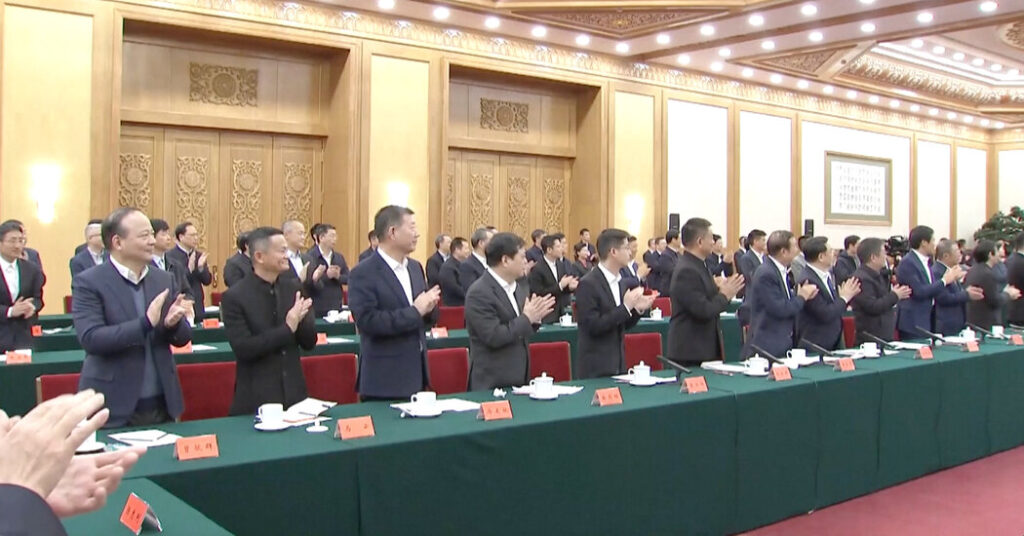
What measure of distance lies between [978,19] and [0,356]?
1104cm

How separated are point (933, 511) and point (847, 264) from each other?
247 inches

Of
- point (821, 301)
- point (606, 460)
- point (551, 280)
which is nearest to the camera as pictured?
point (606, 460)

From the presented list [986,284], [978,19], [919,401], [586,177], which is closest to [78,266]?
[919,401]

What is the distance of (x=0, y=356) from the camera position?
4840mm

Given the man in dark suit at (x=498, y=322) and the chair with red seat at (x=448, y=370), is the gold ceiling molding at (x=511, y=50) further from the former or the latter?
the man in dark suit at (x=498, y=322)

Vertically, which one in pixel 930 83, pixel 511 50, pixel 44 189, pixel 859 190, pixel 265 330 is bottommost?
pixel 265 330

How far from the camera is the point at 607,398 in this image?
3.31m

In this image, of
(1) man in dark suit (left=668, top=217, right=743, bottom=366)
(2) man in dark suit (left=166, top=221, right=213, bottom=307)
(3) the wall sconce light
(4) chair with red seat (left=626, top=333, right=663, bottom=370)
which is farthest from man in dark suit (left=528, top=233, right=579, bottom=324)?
(3) the wall sconce light

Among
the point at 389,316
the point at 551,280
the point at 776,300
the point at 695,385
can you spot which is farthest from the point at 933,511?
the point at 551,280

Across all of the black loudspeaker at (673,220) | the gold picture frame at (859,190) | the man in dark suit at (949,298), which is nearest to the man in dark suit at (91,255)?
the man in dark suit at (949,298)

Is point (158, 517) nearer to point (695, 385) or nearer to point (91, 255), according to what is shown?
point (695, 385)

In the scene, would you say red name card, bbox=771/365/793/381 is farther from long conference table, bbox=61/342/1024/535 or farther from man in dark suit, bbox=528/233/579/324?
man in dark suit, bbox=528/233/579/324

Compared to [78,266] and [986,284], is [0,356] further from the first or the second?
[986,284]

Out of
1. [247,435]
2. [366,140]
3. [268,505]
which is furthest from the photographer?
[366,140]
